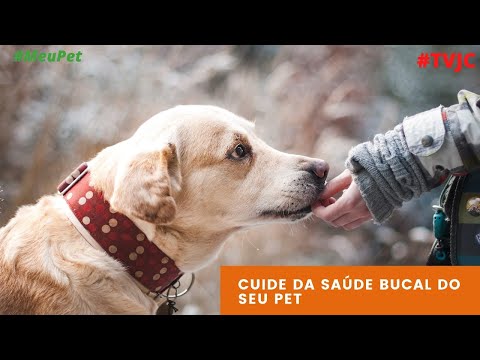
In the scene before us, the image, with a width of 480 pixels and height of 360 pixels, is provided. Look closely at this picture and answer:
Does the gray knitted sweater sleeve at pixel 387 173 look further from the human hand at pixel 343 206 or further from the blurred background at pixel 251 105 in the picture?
the blurred background at pixel 251 105

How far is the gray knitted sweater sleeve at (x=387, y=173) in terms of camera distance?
5.30ft

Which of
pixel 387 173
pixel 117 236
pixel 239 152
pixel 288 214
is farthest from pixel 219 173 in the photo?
pixel 387 173

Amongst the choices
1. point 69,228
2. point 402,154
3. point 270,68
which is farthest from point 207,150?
point 270,68

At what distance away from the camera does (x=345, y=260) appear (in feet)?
9.71

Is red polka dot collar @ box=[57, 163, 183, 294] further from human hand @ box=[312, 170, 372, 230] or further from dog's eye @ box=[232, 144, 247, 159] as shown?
human hand @ box=[312, 170, 372, 230]

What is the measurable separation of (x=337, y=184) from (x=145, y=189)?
2.51 feet

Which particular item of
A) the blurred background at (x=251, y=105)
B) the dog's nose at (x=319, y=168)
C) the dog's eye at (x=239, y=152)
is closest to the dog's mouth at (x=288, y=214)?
the dog's nose at (x=319, y=168)

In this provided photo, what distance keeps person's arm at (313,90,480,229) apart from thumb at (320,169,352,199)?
0.15 m

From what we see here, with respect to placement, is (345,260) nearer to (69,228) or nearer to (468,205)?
(468,205)

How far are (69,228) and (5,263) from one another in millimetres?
242

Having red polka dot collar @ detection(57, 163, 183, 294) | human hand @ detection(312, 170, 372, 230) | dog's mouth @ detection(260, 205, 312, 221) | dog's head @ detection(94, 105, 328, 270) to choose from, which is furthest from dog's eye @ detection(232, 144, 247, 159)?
red polka dot collar @ detection(57, 163, 183, 294)

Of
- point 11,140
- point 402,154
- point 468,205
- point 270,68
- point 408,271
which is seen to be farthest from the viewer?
point 270,68

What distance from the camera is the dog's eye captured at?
6.14 ft

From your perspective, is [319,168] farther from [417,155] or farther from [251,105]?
[251,105]
